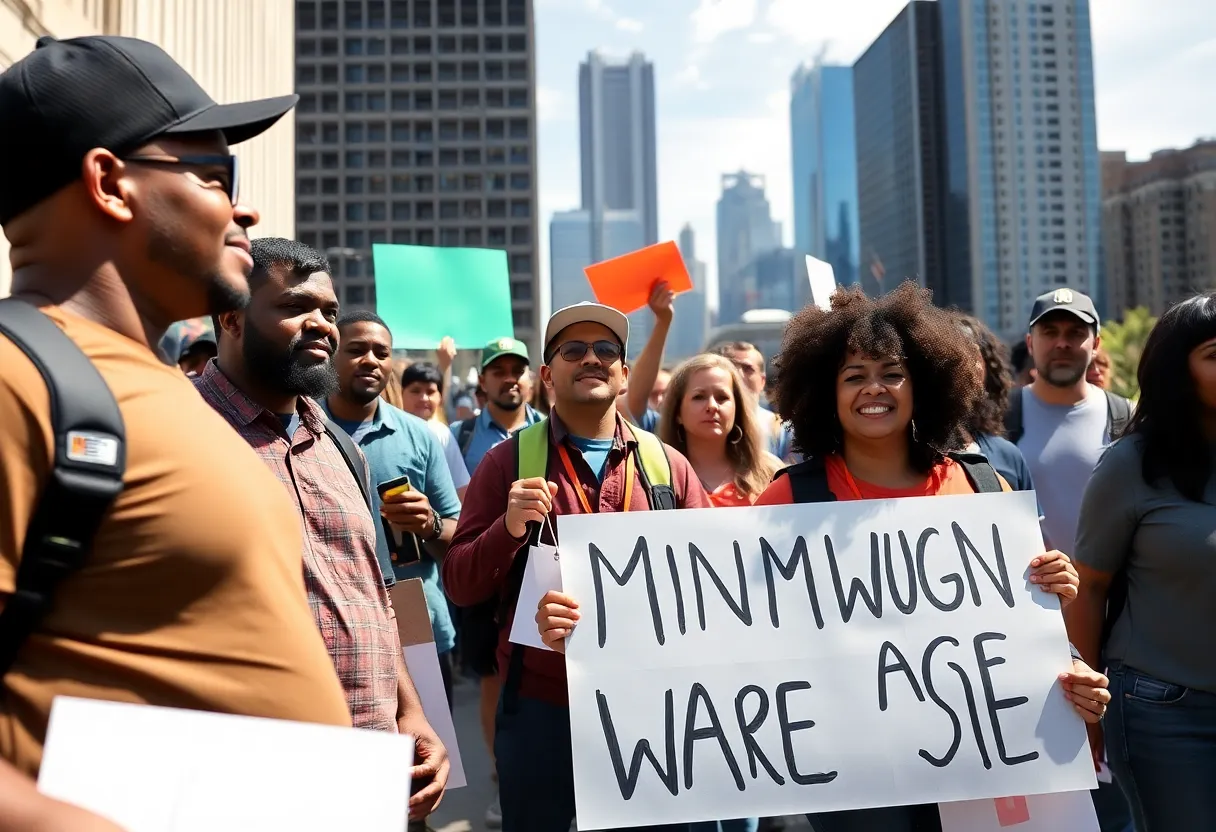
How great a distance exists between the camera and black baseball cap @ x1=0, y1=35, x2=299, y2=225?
1263 millimetres

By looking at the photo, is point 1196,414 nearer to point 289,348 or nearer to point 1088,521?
point 1088,521

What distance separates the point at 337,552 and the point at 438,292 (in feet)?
13.4

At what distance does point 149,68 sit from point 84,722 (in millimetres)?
824

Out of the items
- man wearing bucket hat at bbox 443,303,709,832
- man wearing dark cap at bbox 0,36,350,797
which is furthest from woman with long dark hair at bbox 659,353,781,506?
man wearing dark cap at bbox 0,36,350,797

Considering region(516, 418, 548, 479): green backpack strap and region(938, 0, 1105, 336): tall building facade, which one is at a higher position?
region(938, 0, 1105, 336): tall building facade

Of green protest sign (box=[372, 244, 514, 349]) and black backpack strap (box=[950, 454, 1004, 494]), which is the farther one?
green protest sign (box=[372, 244, 514, 349])

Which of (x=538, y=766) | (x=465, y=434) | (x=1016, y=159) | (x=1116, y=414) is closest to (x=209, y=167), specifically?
(x=538, y=766)

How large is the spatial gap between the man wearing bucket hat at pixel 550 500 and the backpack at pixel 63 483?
1662mm

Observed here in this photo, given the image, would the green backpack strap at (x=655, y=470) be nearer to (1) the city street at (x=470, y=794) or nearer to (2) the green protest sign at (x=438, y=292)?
(1) the city street at (x=470, y=794)

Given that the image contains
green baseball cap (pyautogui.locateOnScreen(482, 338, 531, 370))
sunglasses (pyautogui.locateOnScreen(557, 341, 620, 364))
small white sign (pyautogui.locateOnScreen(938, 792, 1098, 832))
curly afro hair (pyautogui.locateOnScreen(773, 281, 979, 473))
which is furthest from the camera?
green baseball cap (pyautogui.locateOnScreen(482, 338, 531, 370))

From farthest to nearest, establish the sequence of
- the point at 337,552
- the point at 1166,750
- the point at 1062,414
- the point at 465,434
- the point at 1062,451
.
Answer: the point at 465,434, the point at 1062,414, the point at 1062,451, the point at 1166,750, the point at 337,552

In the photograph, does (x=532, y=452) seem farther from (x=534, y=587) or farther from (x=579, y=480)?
(x=534, y=587)

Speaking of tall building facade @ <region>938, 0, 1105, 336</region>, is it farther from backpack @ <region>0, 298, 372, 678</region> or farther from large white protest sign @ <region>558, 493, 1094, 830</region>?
backpack @ <region>0, 298, 372, 678</region>

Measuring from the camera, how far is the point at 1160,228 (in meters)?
111
